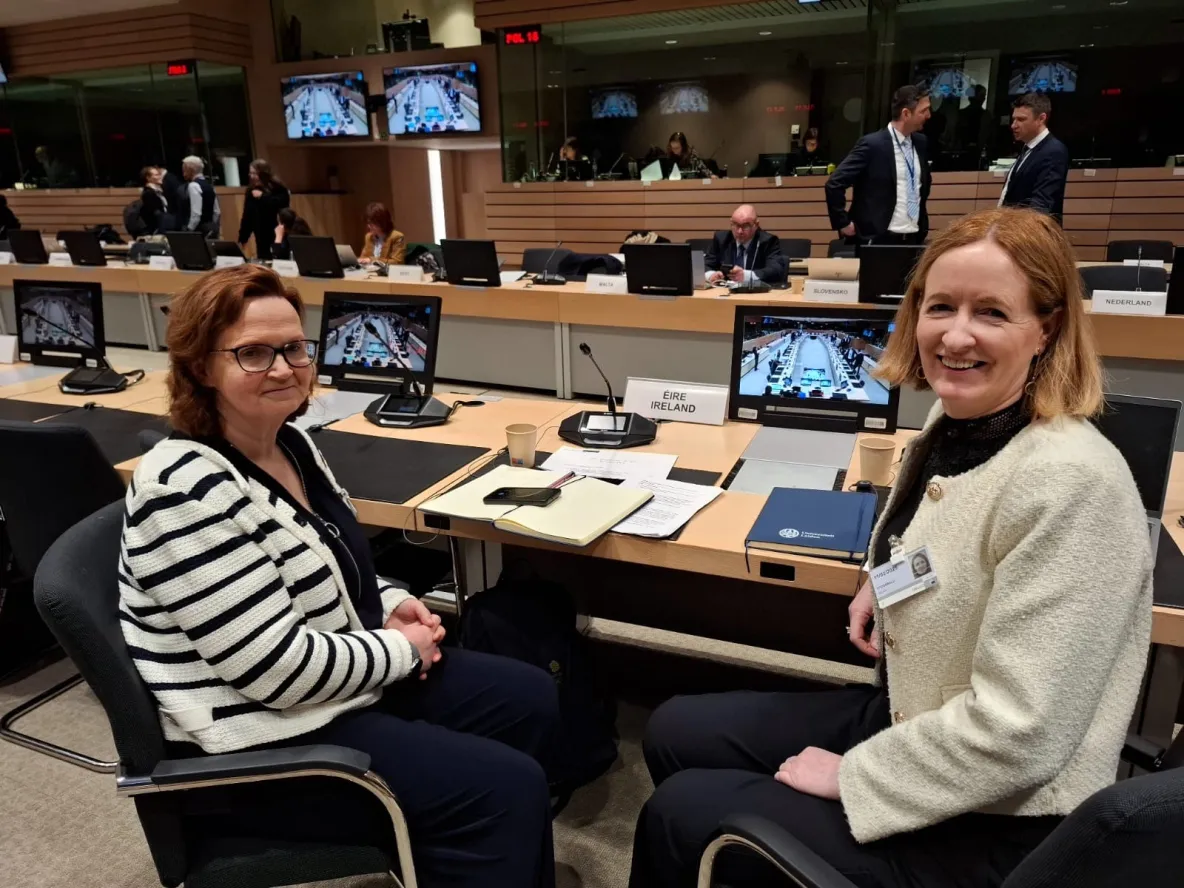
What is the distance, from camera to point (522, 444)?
6.54 feet

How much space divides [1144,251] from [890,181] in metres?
1.83

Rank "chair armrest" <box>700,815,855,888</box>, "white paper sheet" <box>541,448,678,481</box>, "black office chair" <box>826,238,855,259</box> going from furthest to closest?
"black office chair" <box>826,238,855,259</box> → "white paper sheet" <box>541,448,678,481</box> → "chair armrest" <box>700,815,855,888</box>

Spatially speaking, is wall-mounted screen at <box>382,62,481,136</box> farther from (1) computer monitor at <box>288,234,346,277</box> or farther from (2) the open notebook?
(2) the open notebook

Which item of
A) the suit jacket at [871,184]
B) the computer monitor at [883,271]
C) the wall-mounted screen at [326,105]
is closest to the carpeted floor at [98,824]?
the computer monitor at [883,271]

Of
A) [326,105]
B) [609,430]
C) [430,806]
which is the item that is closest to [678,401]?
[609,430]

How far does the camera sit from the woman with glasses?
1.12 m

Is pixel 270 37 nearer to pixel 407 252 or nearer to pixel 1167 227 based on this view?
pixel 407 252

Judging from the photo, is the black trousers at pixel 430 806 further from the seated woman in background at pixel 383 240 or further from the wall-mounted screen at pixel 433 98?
the wall-mounted screen at pixel 433 98

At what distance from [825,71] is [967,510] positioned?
25.1ft

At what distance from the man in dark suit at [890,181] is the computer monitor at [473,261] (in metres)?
1.98

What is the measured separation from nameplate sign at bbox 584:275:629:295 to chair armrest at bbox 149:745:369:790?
3635 millimetres

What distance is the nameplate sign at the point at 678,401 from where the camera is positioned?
7.60 ft

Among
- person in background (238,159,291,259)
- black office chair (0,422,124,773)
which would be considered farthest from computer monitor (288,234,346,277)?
black office chair (0,422,124,773)

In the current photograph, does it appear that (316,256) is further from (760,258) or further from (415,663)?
(415,663)
